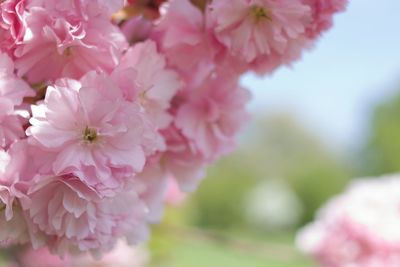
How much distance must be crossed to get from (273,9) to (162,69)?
160 millimetres

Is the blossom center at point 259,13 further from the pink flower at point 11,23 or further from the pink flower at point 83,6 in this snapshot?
the pink flower at point 11,23

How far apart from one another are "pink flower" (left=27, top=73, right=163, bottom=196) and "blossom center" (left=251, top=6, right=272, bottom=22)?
0.61ft

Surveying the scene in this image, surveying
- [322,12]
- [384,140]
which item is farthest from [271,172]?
[322,12]

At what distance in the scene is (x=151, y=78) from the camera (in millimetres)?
867

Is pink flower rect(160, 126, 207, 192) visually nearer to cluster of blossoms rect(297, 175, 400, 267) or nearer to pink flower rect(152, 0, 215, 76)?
pink flower rect(152, 0, 215, 76)

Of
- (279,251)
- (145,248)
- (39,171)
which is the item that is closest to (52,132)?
(39,171)

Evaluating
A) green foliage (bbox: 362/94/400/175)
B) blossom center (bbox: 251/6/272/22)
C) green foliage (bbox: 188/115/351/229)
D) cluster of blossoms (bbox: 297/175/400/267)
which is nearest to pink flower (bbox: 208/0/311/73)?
blossom center (bbox: 251/6/272/22)

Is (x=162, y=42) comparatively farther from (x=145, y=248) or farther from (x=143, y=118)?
(x=145, y=248)

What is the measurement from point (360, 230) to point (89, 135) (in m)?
1.19

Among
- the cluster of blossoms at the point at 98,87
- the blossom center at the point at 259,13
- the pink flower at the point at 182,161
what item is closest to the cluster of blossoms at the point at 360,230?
the pink flower at the point at 182,161

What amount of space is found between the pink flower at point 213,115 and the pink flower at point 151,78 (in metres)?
0.05

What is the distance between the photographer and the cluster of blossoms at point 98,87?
0.74m

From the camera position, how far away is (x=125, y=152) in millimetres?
754

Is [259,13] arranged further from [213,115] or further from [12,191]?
[12,191]
